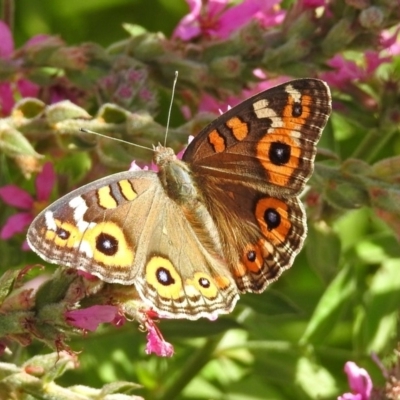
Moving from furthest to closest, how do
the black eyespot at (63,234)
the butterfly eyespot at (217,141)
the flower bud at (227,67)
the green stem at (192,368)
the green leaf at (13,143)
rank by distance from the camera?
the green stem at (192,368) → the flower bud at (227,67) → the green leaf at (13,143) → the butterfly eyespot at (217,141) → the black eyespot at (63,234)

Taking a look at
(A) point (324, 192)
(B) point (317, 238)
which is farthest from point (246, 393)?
(A) point (324, 192)

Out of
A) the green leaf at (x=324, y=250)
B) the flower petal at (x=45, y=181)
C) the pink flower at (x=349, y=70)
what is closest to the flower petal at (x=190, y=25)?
the pink flower at (x=349, y=70)

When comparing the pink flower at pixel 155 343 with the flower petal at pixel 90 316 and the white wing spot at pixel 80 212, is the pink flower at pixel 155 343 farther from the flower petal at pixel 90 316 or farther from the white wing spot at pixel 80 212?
the white wing spot at pixel 80 212

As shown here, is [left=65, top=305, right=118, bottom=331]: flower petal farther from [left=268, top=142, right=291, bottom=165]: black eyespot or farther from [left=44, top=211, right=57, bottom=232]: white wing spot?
[left=268, top=142, right=291, bottom=165]: black eyespot

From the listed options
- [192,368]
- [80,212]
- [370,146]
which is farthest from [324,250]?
[80,212]

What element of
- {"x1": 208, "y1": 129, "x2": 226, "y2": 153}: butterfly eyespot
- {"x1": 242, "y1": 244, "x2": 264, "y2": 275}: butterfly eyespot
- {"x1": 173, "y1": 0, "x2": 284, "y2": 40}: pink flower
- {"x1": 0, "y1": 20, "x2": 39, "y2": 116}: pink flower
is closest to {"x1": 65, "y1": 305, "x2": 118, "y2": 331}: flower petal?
{"x1": 242, "y1": 244, "x2": 264, "y2": 275}: butterfly eyespot

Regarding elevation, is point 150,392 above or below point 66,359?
below

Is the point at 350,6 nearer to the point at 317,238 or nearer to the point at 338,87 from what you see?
the point at 338,87
